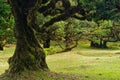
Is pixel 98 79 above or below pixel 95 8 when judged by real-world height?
below

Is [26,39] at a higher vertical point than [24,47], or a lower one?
higher

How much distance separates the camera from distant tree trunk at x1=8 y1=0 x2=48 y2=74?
1512 cm

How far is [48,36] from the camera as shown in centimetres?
2131

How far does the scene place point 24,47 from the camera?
1572 cm

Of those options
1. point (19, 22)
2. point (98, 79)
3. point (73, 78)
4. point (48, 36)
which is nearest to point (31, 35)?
point (19, 22)

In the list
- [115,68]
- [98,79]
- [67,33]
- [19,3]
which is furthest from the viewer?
[67,33]

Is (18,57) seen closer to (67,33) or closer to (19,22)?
(19,22)

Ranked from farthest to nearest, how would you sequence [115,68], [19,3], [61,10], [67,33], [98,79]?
[67,33]
[115,68]
[61,10]
[98,79]
[19,3]

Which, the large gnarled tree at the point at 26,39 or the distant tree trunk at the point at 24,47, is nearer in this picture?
the large gnarled tree at the point at 26,39

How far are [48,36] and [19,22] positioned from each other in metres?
6.15

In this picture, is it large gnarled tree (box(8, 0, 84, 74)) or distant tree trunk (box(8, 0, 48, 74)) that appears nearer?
large gnarled tree (box(8, 0, 84, 74))

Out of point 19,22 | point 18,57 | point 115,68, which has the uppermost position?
point 19,22

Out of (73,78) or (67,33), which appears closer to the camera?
(73,78)

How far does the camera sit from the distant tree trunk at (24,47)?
1512cm
